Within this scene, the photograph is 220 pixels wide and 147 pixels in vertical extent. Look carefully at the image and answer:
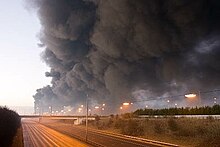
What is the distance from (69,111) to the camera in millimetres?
185250

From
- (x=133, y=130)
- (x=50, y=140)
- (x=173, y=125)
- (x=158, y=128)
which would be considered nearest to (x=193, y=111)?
(x=158, y=128)

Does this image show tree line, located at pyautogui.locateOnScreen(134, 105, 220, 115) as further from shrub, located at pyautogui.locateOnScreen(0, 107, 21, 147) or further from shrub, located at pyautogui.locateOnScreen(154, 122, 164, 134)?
shrub, located at pyautogui.locateOnScreen(0, 107, 21, 147)

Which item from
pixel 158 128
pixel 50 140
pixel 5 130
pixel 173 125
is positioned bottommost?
pixel 50 140

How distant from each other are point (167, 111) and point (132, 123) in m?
18.7

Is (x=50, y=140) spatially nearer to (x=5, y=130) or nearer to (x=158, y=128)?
(x=5, y=130)

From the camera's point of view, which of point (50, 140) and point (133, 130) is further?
point (133, 130)

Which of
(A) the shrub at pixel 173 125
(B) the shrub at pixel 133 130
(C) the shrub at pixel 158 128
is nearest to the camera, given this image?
(A) the shrub at pixel 173 125

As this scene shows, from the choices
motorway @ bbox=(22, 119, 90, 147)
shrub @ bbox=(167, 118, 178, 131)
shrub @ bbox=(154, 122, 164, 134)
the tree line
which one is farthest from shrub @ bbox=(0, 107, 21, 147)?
the tree line

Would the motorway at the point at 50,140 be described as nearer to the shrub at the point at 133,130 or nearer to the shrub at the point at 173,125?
the shrub at the point at 133,130

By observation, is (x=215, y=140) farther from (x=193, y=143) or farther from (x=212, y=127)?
(x=212, y=127)

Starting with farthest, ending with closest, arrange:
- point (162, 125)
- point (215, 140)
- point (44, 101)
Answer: point (44, 101)
point (162, 125)
point (215, 140)

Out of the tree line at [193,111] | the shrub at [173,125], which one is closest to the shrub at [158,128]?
the shrub at [173,125]

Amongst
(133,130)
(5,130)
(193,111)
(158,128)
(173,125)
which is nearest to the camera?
(5,130)

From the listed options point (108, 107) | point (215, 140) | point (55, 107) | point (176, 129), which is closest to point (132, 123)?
point (176, 129)
